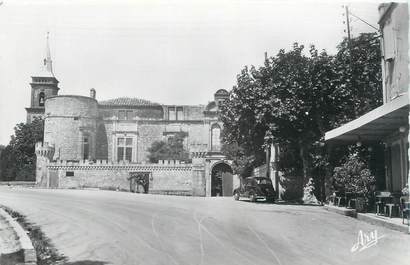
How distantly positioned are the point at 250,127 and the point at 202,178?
2358cm

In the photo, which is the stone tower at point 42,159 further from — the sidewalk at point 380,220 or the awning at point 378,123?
the sidewalk at point 380,220

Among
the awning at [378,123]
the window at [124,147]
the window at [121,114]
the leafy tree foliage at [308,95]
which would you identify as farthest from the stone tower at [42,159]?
the awning at [378,123]

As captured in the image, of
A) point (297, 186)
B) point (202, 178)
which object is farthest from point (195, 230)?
point (202, 178)

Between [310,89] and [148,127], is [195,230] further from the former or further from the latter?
[148,127]

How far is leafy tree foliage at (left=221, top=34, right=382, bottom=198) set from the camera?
70.8 feet

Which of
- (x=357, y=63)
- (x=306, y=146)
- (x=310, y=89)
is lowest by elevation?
(x=306, y=146)

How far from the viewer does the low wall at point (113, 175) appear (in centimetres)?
4778

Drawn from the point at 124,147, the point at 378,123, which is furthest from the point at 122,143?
the point at 378,123

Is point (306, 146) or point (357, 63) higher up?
point (357, 63)

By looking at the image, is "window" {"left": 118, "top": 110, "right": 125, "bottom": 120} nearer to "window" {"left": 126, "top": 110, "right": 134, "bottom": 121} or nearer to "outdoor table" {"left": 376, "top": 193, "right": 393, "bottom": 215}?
"window" {"left": 126, "top": 110, "right": 134, "bottom": 121}

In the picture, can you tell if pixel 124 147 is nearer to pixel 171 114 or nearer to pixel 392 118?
pixel 171 114

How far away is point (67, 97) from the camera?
55.1 m

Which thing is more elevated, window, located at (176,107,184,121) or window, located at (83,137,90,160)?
window, located at (176,107,184,121)

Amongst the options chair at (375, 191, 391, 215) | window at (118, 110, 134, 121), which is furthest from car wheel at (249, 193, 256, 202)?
window at (118, 110, 134, 121)
